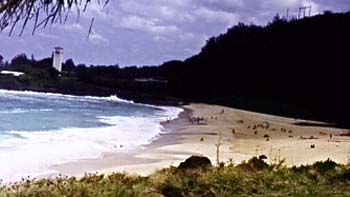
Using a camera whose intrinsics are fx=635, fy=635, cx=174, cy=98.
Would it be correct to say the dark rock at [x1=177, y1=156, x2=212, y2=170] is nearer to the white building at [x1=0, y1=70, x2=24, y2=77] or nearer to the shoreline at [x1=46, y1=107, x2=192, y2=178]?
the shoreline at [x1=46, y1=107, x2=192, y2=178]

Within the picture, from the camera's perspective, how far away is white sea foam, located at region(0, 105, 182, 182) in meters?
14.9

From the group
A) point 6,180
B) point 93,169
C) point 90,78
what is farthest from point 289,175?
point 90,78

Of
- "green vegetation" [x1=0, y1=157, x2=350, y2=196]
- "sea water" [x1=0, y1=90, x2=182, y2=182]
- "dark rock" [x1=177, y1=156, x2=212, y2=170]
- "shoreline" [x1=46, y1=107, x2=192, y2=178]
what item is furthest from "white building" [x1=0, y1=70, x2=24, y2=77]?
"green vegetation" [x1=0, y1=157, x2=350, y2=196]

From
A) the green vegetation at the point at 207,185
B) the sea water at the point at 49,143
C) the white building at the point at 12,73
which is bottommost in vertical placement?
the sea water at the point at 49,143

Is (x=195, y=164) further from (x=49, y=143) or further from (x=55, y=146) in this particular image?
(x=49, y=143)

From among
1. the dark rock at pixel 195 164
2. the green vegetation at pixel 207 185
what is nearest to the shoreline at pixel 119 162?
the dark rock at pixel 195 164

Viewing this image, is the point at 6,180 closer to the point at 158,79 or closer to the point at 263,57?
the point at 263,57

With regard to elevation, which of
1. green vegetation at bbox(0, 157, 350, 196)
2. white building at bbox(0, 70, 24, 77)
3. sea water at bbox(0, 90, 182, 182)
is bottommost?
sea water at bbox(0, 90, 182, 182)

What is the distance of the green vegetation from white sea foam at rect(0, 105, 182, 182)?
712cm

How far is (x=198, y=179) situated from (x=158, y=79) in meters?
96.3

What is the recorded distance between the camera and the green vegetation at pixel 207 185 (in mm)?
5485

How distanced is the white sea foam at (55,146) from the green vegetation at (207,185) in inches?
280

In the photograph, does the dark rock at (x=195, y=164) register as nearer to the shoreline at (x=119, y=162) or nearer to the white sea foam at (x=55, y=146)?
the shoreline at (x=119, y=162)

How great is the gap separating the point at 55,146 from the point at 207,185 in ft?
48.5
